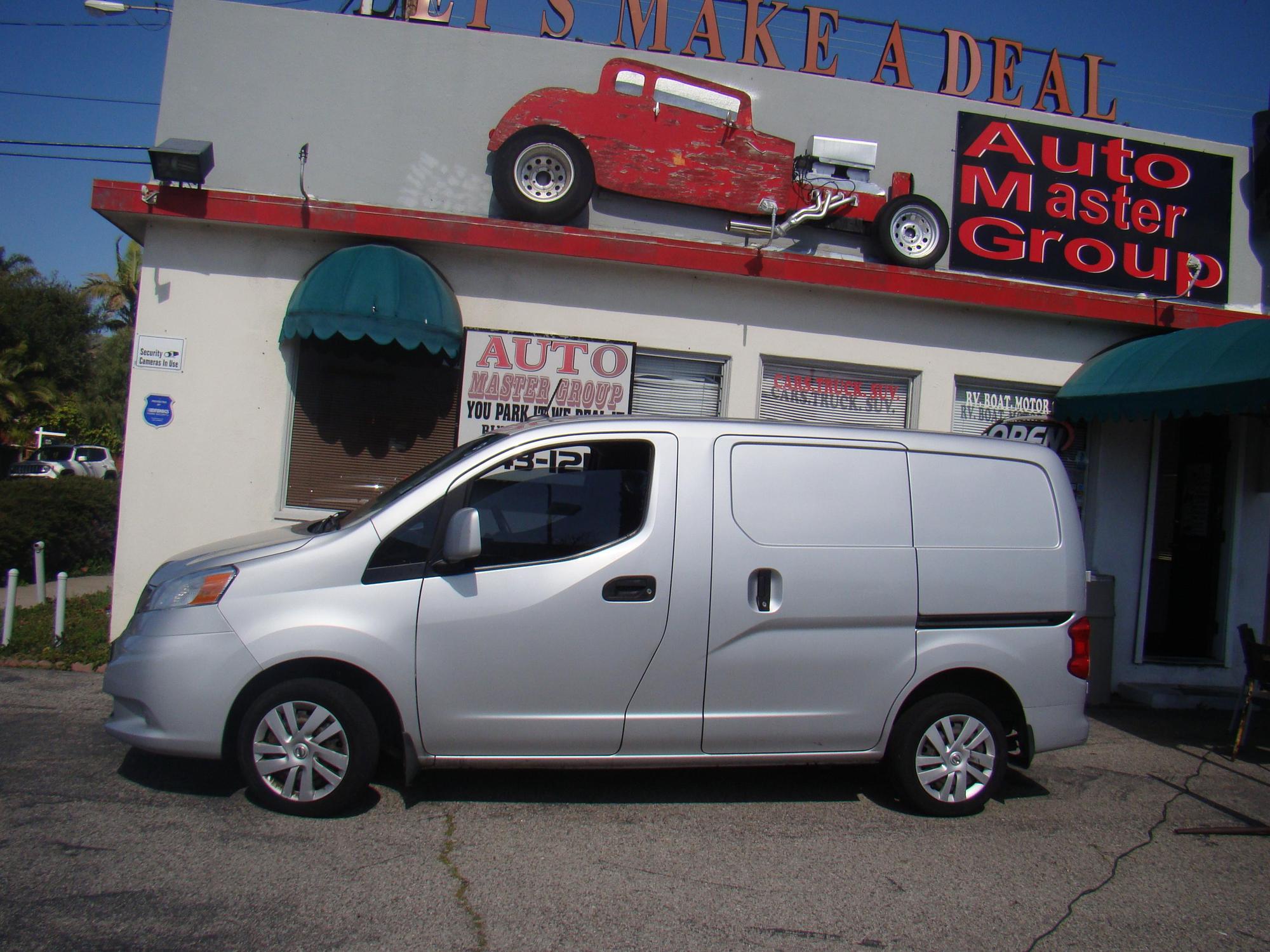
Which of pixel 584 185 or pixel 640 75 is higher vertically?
pixel 640 75

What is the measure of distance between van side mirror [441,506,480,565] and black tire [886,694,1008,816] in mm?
2536

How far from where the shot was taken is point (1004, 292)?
9086 mm

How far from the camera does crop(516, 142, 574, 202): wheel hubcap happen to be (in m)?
8.84

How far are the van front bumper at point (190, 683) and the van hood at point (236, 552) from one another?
29 centimetres

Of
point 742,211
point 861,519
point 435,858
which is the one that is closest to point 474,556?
point 435,858

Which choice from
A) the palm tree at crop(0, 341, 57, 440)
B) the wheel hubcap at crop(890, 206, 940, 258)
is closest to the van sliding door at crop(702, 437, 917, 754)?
the wheel hubcap at crop(890, 206, 940, 258)

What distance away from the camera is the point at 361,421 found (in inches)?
332

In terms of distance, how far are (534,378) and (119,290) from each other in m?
35.8

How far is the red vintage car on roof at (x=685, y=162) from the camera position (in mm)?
8891

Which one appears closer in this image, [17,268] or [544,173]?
[544,173]

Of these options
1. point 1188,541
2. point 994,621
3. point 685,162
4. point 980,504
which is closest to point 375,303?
point 685,162

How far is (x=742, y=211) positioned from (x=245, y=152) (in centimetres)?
487

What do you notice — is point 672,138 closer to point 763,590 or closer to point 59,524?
point 763,590

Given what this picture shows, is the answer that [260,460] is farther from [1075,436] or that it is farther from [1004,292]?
[1075,436]
